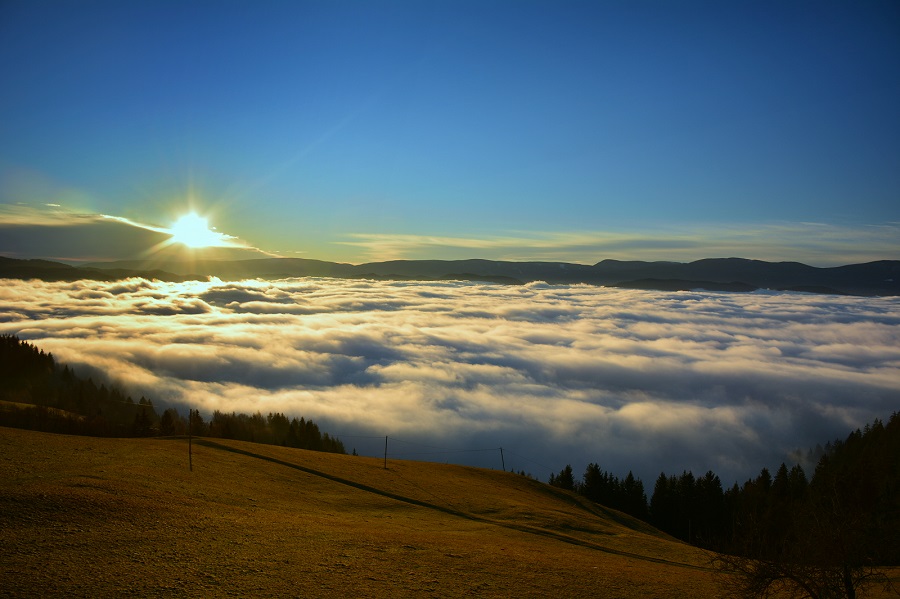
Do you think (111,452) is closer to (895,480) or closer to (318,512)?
(318,512)

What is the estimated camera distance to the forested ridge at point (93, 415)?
6558cm

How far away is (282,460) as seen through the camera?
4475 cm

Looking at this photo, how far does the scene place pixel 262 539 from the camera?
801 inches

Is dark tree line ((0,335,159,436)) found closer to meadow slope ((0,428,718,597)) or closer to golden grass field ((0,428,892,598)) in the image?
meadow slope ((0,428,718,597))

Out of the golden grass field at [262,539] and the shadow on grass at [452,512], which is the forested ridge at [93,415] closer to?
the shadow on grass at [452,512]

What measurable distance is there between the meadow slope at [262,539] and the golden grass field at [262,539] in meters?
0.09

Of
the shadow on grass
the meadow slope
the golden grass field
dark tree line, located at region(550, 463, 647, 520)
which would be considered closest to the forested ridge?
the shadow on grass

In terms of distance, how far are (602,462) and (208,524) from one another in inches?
7632

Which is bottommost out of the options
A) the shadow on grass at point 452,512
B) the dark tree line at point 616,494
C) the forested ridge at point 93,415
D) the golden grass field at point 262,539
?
the dark tree line at point 616,494

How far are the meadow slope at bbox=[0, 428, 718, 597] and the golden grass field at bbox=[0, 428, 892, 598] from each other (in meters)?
0.09

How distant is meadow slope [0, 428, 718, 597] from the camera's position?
15812 millimetres

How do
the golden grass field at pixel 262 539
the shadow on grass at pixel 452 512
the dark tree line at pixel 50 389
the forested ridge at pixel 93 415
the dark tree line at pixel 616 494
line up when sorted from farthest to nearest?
the dark tree line at pixel 50 389, the dark tree line at pixel 616 494, the forested ridge at pixel 93 415, the shadow on grass at pixel 452 512, the golden grass field at pixel 262 539

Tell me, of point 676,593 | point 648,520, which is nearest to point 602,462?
point 648,520

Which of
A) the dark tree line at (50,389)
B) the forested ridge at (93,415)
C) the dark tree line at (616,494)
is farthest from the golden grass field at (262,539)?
the dark tree line at (50,389)
